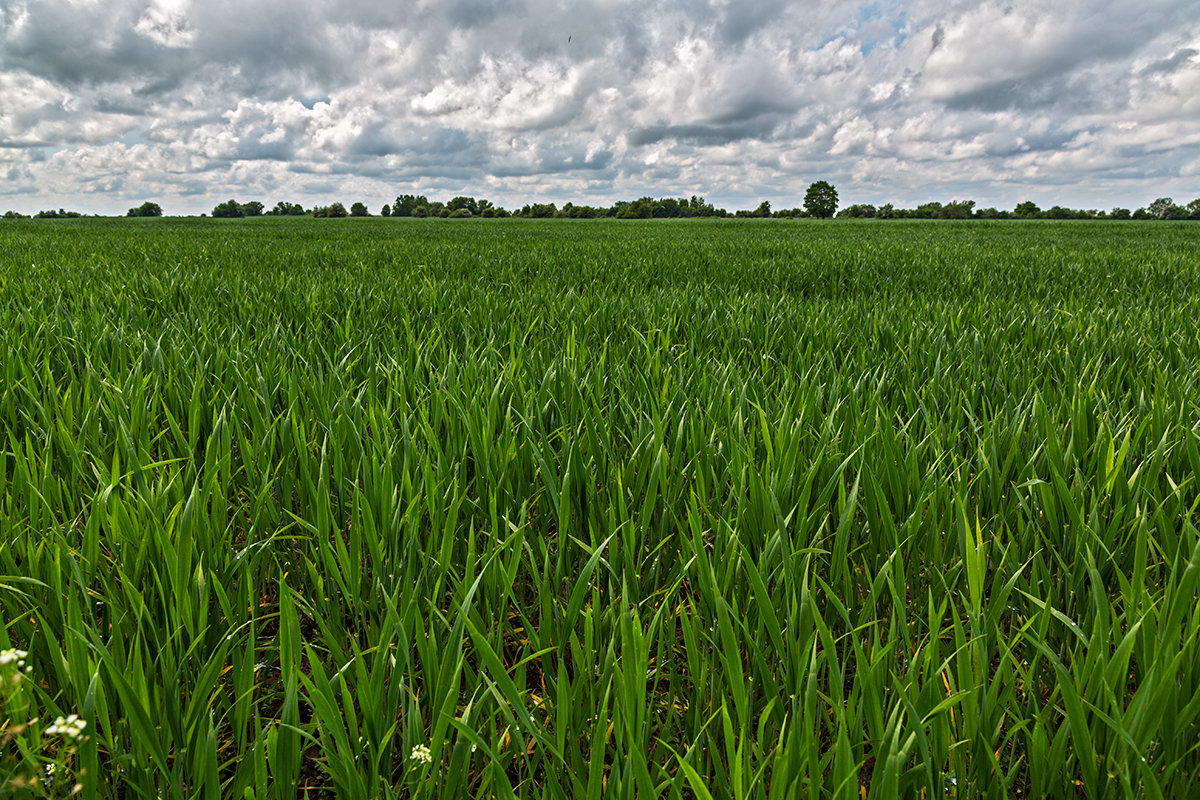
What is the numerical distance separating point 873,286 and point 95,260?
8.50 meters

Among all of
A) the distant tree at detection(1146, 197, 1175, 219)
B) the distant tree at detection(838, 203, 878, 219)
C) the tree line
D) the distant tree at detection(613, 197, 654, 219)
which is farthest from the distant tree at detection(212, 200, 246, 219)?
the distant tree at detection(1146, 197, 1175, 219)

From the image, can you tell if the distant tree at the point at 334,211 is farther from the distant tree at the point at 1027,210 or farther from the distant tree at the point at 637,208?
the distant tree at the point at 1027,210

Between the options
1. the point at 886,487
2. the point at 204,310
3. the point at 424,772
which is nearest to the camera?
the point at 424,772

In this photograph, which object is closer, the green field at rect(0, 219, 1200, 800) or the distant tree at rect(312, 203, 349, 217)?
the green field at rect(0, 219, 1200, 800)

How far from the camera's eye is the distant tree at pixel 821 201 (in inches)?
3531

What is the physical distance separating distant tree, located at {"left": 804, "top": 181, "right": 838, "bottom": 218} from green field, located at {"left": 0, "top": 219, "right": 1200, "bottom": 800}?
95.9 m

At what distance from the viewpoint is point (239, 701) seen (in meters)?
0.85

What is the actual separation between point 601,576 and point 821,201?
323ft

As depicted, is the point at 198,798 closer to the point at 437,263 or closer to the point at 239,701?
the point at 239,701

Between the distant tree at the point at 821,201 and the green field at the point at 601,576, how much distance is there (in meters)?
95.9

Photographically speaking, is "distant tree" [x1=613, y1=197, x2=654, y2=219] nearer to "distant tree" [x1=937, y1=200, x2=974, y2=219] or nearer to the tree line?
the tree line

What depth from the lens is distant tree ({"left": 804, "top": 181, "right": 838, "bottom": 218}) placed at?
89700 millimetres

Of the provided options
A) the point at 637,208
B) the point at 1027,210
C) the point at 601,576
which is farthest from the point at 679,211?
the point at 601,576

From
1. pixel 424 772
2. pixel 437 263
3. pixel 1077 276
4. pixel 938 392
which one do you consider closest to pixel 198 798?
pixel 424 772
